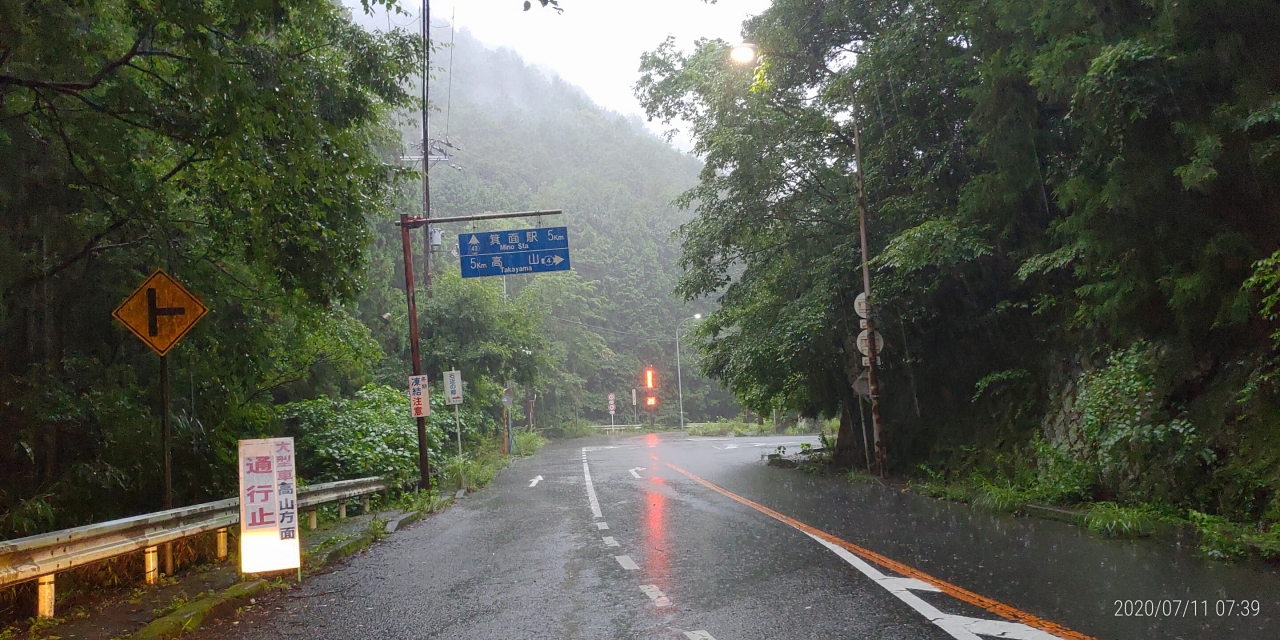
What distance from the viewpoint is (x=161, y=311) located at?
28.6 feet

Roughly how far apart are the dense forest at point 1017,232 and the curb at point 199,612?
989 cm

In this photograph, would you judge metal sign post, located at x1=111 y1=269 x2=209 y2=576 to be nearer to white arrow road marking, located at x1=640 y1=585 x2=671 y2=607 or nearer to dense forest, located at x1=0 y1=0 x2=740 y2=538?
dense forest, located at x1=0 y1=0 x2=740 y2=538

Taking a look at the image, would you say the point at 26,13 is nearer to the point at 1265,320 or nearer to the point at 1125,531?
the point at 1125,531

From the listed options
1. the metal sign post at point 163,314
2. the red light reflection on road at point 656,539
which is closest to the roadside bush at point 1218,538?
the red light reflection on road at point 656,539

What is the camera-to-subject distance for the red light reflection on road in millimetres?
8180

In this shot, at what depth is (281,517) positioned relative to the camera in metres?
8.36

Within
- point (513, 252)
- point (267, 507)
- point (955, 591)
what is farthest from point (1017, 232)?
point (267, 507)

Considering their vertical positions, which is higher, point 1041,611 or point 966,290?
point 966,290

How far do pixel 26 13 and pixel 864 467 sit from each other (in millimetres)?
18171

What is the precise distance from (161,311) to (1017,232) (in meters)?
13.9

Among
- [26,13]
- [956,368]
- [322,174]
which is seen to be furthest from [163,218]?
[956,368]

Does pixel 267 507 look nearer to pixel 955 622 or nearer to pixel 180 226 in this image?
pixel 180 226

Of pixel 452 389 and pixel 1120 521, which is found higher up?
pixel 452 389

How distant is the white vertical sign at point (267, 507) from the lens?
8.16 meters
